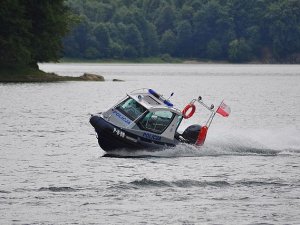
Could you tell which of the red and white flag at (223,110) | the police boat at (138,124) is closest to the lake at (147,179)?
the police boat at (138,124)

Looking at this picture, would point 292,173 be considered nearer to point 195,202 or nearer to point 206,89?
point 195,202

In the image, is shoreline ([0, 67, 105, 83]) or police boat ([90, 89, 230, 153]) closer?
police boat ([90, 89, 230, 153])

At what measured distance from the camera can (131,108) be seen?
129 ft

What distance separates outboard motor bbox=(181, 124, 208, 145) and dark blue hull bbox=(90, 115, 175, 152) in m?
1.16

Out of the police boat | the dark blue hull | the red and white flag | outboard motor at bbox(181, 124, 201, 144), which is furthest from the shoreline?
the dark blue hull

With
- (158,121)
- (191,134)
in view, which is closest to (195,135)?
(191,134)

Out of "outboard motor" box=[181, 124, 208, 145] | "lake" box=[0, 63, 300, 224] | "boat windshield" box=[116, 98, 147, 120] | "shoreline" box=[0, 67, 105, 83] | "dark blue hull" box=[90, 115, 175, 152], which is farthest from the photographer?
"shoreline" box=[0, 67, 105, 83]

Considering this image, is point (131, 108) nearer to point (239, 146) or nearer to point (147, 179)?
point (239, 146)

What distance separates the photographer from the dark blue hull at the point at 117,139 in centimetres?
3891

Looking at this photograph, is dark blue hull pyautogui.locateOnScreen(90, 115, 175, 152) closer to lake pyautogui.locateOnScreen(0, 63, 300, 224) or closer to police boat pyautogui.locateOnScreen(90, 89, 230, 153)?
police boat pyautogui.locateOnScreen(90, 89, 230, 153)

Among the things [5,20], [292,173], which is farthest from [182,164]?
[5,20]

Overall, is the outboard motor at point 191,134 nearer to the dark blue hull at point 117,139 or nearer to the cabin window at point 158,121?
the dark blue hull at point 117,139

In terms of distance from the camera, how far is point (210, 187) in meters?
32.2

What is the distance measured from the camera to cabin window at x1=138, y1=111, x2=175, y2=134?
39.2 meters
